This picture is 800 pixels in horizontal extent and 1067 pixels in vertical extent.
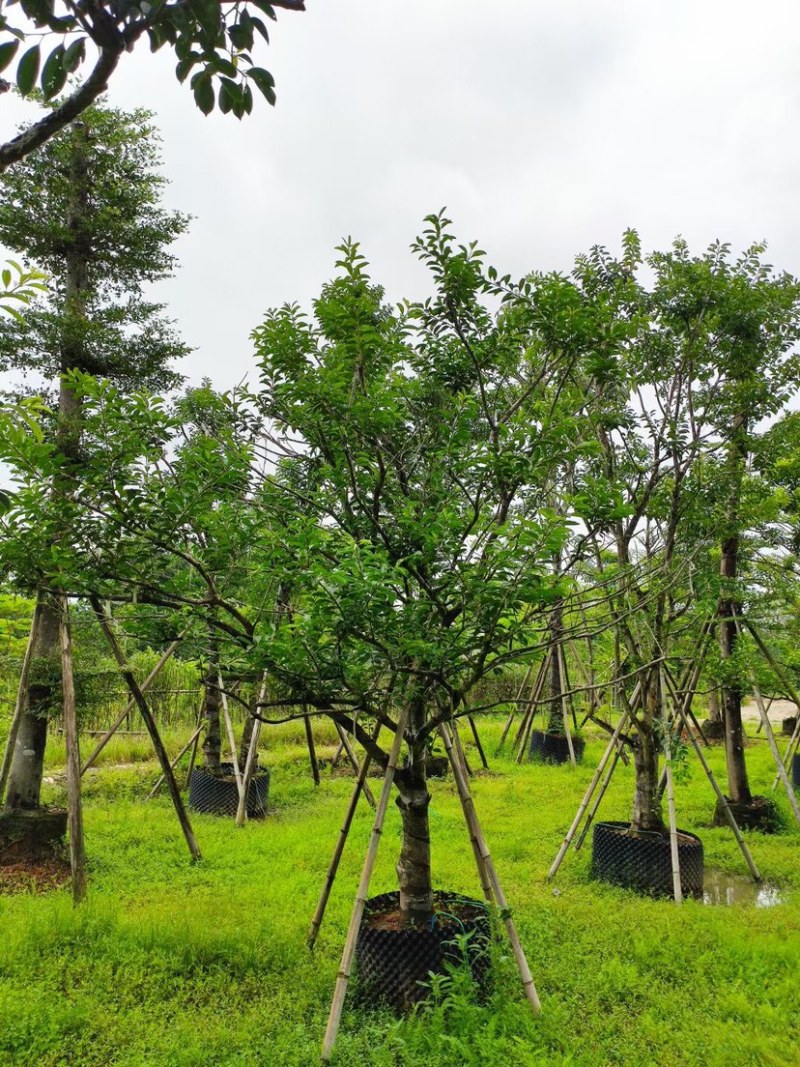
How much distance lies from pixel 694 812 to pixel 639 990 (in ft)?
17.3

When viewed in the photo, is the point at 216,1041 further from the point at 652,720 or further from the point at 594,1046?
the point at 652,720

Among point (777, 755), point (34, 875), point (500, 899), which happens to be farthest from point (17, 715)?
point (777, 755)

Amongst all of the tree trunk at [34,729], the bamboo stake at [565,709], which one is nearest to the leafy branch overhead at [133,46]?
the tree trunk at [34,729]

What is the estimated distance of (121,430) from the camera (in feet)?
11.8

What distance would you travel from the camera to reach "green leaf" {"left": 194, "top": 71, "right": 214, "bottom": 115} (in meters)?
1.40

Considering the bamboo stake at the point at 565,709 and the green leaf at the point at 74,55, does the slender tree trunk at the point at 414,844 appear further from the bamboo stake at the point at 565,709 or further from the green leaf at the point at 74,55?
the bamboo stake at the point at 565,709

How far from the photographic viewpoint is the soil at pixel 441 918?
168 inches

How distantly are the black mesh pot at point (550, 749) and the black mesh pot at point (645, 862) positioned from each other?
233 inches

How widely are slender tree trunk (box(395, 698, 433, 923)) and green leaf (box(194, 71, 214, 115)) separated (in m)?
3.56

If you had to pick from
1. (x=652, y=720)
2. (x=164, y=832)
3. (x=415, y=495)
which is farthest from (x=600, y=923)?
(x=164, y=832)

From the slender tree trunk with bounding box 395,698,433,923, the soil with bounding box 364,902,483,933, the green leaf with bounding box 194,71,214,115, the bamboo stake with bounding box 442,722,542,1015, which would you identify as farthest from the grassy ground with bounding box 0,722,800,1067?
the green leaf with bounding box 194,71,214,115

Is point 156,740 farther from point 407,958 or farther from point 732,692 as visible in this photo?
point 732,692

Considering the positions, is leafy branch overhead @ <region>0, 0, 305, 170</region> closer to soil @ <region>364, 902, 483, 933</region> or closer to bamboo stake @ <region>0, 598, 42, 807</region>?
soil @ <region>364, 902, 483, 933</region>

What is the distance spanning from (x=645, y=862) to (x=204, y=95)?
6.42 m
